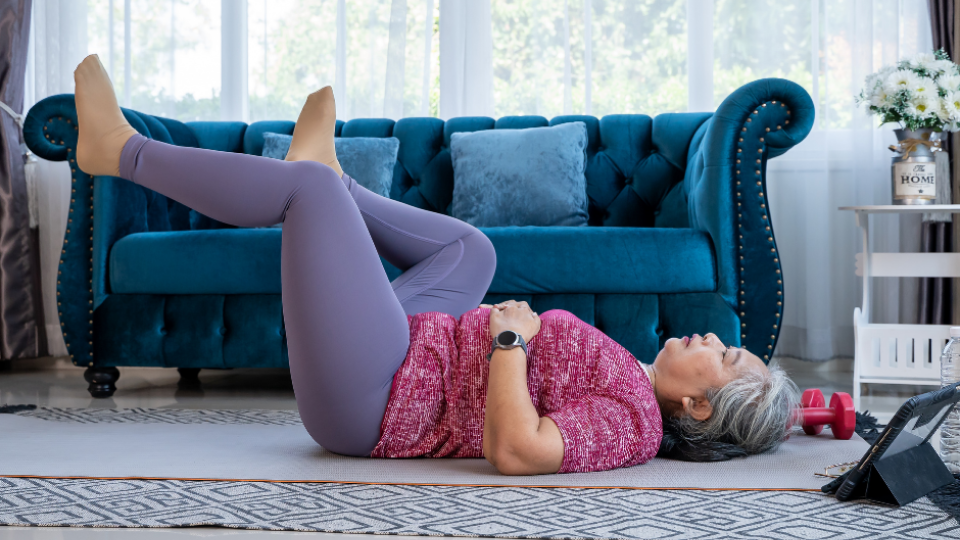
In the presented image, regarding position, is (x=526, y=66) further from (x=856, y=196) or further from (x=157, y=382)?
(x=157, y=382)

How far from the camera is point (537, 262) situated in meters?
2.28

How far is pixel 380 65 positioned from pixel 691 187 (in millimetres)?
1622

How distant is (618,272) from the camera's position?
2.26m

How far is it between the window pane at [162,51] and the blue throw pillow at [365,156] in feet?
2.78

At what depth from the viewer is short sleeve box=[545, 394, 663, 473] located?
4.20ft

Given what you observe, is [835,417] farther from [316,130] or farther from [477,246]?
[316,130]

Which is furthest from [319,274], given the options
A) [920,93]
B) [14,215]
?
[14,215]

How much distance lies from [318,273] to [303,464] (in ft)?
1.25

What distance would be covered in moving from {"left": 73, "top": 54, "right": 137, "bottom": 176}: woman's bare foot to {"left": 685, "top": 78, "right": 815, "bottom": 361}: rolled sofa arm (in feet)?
5.15

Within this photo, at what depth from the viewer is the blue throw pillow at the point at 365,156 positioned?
9.33 feet

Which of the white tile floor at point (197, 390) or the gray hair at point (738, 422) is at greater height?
the gray hair at point (738, 422)

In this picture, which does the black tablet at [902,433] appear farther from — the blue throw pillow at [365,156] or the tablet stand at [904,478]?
the blue throw pillow at [365,156]

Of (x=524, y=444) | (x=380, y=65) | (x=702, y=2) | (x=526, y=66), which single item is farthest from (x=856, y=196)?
(x=524, y=444)

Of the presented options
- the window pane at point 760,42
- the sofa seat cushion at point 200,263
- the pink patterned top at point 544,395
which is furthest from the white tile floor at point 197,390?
the window pane at point 760,42
